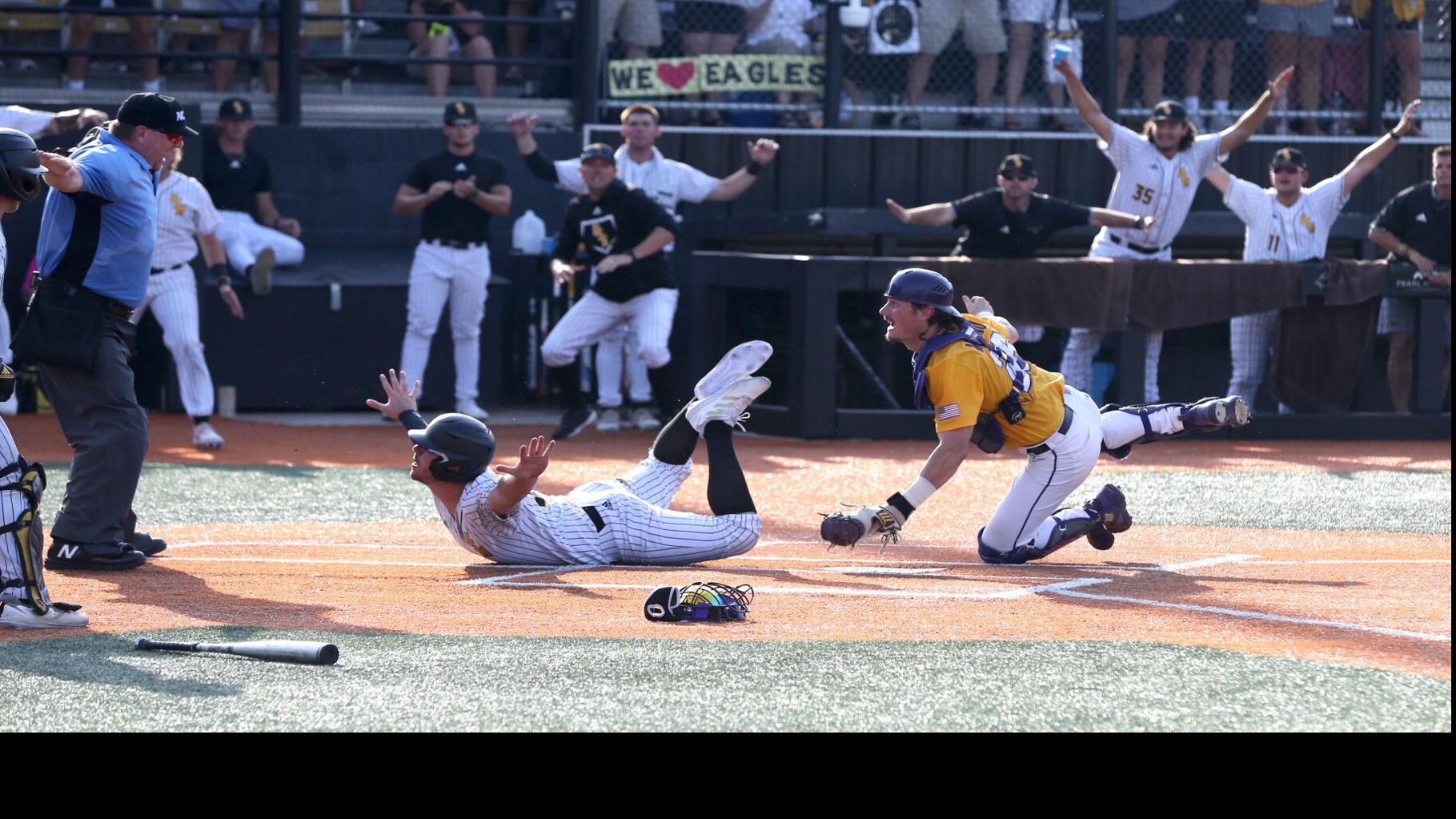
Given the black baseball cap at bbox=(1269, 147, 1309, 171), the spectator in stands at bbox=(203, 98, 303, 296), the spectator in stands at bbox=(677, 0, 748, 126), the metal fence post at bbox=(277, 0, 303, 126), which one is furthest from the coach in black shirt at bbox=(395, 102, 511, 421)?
the black baseball cap at bbox=(1269, 147, 1309, 171)

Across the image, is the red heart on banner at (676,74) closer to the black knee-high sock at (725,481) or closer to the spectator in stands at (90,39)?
the spectator in stands at (90,39)

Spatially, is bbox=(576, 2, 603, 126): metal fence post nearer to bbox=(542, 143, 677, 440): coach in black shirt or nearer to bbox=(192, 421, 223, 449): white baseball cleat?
bbox=(542, 143, 677, 440): coach in black shirt

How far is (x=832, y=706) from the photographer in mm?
4539

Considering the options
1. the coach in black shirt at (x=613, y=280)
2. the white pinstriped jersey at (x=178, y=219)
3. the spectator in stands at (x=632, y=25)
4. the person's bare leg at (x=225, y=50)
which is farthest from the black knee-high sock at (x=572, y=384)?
the person's bare leg at (x=225, y=50)

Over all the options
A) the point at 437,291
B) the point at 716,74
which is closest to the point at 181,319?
the point at 437,291

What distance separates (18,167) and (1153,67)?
11038 mm

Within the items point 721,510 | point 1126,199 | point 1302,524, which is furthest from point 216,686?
point 1126,199

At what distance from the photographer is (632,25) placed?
14.5 m

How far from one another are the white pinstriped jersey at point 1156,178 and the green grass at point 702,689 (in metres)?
7.33

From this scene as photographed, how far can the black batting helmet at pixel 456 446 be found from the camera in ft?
Answer: 21.1

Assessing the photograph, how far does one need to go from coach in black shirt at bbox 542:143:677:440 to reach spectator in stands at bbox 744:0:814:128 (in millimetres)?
3126

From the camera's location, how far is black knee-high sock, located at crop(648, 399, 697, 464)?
731 cm

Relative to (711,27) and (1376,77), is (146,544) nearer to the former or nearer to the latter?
(711,27)

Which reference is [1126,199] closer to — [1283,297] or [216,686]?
[1283,297]
